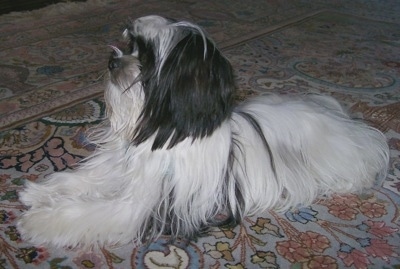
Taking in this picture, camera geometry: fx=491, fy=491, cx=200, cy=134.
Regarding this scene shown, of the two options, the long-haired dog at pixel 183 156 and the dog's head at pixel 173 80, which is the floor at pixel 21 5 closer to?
the long-haired dog at pixel 183 156

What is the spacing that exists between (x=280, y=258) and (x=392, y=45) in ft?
8.53

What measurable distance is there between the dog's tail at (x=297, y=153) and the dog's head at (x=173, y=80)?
0.85ft

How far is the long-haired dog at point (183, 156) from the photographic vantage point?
1345 millimetres

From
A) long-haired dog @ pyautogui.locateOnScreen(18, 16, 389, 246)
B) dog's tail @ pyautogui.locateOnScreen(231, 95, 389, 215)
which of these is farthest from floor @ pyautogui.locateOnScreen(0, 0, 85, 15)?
dog's tail @ pyautogui.locateOnScreen(231, 95, 389, 215)

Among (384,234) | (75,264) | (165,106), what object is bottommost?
(384,234)

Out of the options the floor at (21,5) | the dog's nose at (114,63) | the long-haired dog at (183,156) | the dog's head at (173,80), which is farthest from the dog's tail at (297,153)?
the floor at (21,5)

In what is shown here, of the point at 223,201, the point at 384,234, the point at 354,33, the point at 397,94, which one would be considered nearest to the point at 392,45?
the point at 354,33

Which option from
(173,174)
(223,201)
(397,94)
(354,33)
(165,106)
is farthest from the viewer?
(354,33)

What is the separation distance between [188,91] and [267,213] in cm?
63

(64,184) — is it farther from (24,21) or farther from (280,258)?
(24,21)

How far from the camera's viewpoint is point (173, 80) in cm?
132

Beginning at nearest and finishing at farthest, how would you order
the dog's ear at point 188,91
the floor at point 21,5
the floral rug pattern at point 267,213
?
the dog's ear at point 188,91 < the floral rug pattern at point 267,213 < the floor at point 21,5

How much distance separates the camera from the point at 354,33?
3838 millimetres

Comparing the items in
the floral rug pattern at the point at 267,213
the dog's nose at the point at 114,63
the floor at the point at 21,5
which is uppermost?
the dog's nose at the point at 114,63
